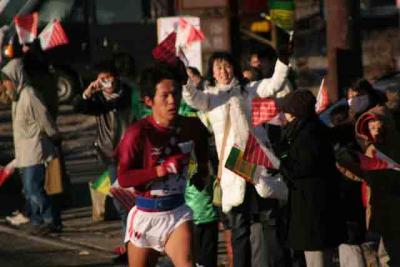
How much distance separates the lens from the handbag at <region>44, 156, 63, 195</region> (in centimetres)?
1413

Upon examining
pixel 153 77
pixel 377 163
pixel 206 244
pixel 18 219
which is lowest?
pixel 18 219

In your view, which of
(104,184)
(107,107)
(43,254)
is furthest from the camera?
(104,184)

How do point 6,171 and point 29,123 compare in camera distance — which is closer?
point 29,123

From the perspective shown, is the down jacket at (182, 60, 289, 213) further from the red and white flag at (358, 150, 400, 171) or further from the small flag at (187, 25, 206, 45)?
the small flag at (187, 25, 206, 45)

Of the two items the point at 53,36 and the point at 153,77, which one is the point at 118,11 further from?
the point at 153,77

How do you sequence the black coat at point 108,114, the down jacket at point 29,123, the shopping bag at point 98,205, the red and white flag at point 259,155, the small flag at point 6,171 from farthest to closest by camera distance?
the small flag at point 6,171
the shopping bag at point 98,205
the down jacket at point 29,123
the black coat at point 108,114
the red and white flag at point 259,155

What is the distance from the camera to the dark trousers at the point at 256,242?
10.7m

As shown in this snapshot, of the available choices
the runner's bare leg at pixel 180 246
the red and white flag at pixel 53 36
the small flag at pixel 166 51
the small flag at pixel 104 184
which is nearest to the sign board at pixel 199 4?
the red and white flag at pixel 53 36

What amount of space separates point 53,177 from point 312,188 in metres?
5.11

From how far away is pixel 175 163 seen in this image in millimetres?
8617

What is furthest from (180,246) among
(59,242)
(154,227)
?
(59,242)

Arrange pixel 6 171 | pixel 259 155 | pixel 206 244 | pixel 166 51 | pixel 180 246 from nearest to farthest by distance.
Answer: pixel 180 246, pixel 259 155, pixel 206 244, pixel 166 51, pixel 6 171

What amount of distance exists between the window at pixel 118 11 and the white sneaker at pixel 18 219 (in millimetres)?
15097

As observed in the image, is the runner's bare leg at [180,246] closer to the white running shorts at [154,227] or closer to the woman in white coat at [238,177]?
the white running shorts at [154,227]
